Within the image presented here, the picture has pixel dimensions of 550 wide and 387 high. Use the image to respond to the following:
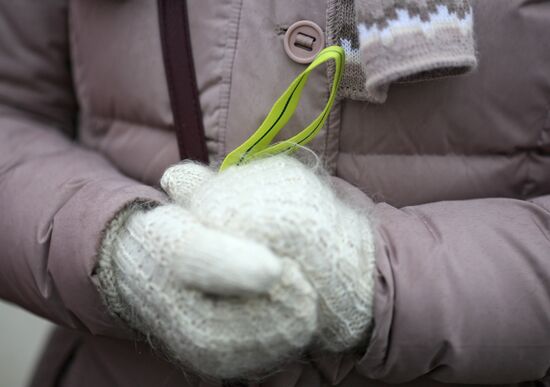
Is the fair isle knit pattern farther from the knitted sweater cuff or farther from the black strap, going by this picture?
the black strap

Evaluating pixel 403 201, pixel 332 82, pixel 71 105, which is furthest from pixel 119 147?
pixel 403 201

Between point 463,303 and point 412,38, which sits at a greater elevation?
point 412,38

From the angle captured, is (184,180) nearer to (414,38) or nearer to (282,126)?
(282,126)

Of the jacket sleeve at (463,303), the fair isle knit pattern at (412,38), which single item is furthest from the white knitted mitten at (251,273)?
the fair isle knit pattern at (412,38)

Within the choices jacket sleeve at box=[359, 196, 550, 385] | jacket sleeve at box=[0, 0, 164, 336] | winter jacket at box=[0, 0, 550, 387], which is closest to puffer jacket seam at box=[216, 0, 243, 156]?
winter jacket at box=[0, 0, 550, 387]

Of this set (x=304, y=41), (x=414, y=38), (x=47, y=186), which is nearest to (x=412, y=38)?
(x=414, y=38)

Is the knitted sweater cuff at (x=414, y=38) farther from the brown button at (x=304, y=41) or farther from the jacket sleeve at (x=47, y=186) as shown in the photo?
the jacket sleeve at (x=47, y=186)

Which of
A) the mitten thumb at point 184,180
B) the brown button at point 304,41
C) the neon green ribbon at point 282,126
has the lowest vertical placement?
the mitten thumb at point 184,180

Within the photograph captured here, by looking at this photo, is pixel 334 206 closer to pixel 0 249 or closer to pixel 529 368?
pixel 529 368
